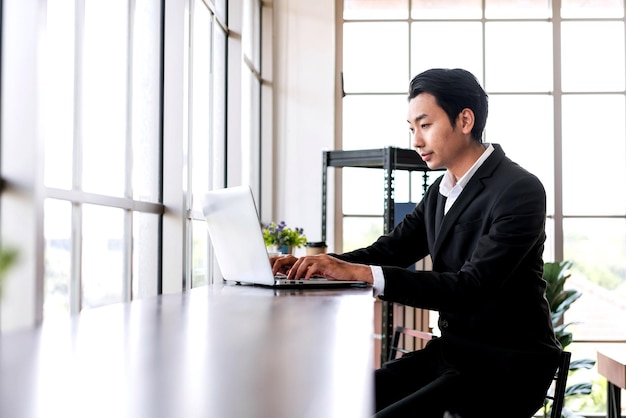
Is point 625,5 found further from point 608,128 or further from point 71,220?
point 71,220

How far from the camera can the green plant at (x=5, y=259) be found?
1.99 meters

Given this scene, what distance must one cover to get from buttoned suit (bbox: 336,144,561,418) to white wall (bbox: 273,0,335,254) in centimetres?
377

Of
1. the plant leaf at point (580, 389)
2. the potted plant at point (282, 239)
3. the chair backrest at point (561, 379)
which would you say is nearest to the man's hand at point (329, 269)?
the chair backrest at point (561, 379)

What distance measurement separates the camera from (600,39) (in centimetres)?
605

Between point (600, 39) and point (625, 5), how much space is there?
1.09 ft

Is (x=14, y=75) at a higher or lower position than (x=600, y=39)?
lower

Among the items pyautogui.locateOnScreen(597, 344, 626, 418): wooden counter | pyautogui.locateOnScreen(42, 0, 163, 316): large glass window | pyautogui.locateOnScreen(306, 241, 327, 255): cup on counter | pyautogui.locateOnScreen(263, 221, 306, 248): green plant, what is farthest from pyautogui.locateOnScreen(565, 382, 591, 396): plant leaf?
pyautogui.locateOnScreen(42, 0, 163, 316): large glass window

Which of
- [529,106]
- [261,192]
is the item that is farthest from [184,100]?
[529,106]

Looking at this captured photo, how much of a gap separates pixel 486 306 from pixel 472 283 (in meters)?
0.12

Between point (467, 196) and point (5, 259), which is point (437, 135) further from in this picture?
point (5, 259)

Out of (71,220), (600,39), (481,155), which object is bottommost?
(71,220)

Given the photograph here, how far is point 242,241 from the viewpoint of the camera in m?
2.23

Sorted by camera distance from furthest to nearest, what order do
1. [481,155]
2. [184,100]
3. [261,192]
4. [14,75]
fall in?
[261,192] < [184,100] < [481,155] < [14,75]

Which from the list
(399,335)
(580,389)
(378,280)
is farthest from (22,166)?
(580,389)
